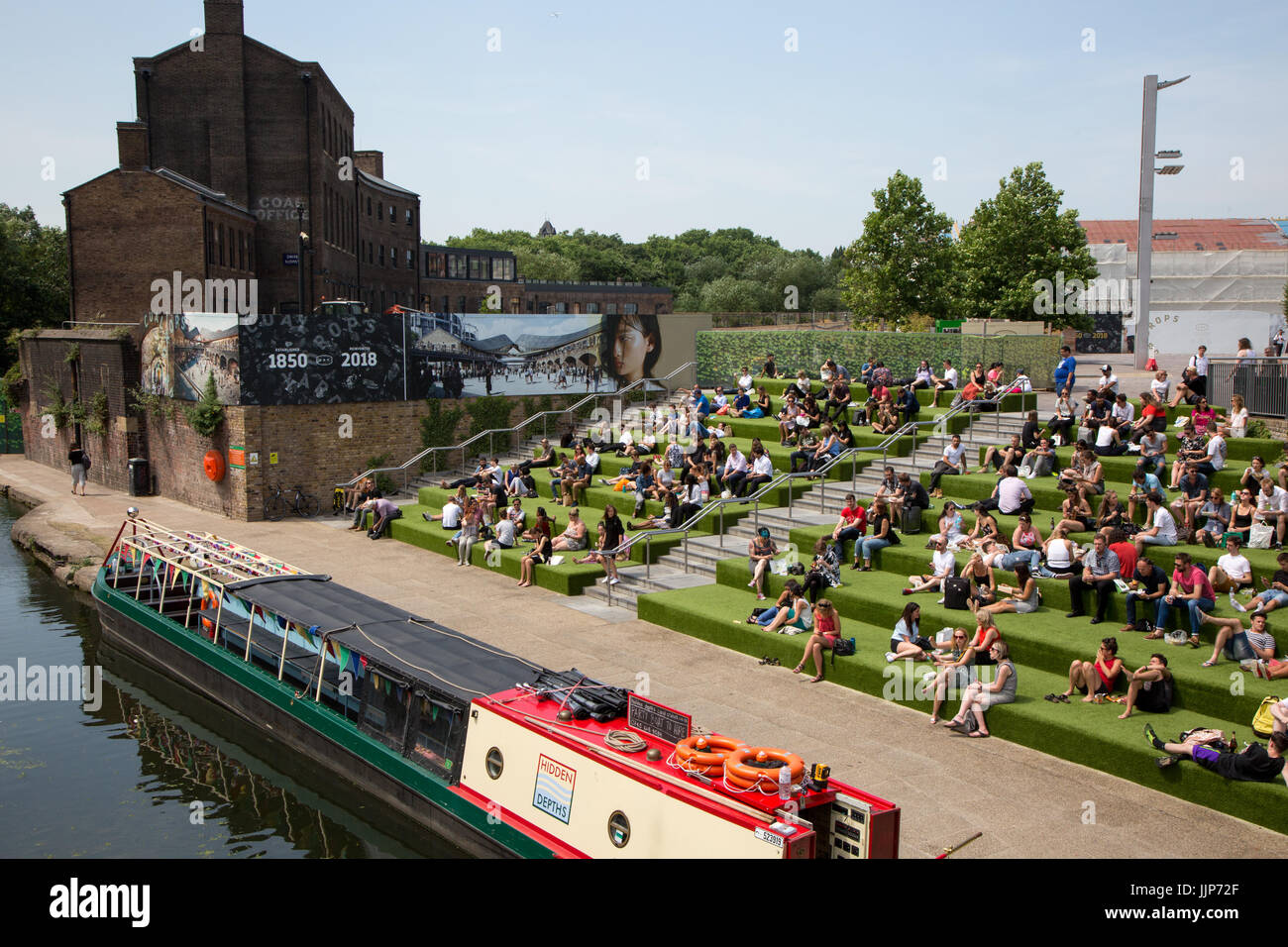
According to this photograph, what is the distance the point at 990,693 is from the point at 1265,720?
301 centimetres

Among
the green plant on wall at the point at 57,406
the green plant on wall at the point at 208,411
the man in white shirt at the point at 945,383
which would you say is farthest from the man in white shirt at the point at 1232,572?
the green plant on wall at the point at 57,406

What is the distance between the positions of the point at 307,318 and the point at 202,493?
6081mm

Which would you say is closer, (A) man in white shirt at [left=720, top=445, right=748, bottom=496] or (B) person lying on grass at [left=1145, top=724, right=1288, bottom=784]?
(B) person lying on grass at [left=1145, top=724, right=1288, bottom=784]

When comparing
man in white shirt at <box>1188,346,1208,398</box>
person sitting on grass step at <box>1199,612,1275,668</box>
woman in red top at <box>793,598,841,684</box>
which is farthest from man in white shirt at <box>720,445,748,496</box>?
person sitting on grass step at <box>1199,612,1275,668</box>

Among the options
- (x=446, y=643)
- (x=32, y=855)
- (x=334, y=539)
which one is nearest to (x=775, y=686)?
(x=446, y=643)

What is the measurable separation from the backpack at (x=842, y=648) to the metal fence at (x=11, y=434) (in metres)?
44.4

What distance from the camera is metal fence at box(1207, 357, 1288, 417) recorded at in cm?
2145

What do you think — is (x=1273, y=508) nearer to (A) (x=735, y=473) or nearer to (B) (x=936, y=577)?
(B) (x=936, y=577)

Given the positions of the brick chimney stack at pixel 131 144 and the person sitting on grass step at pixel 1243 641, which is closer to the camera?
the person sitting on grass step at pixel 1243 641

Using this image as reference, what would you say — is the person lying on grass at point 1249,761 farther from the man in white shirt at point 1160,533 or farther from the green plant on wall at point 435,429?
the green plant on wall at point 435,429

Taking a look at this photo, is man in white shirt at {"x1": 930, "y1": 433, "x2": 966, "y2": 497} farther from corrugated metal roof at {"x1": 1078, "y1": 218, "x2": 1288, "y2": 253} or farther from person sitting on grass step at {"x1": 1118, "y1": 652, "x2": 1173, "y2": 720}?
corrugated metal roof at {"x1": 1078, "y1": 218, "x2": 1288, "y2": 253}

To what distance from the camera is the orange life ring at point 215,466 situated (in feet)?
97.8

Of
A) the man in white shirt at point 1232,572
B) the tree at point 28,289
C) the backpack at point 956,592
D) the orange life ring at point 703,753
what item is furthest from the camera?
the tree at point 28,289

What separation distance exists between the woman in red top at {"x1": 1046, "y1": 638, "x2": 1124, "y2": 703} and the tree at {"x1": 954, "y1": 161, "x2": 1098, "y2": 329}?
33654 mm
